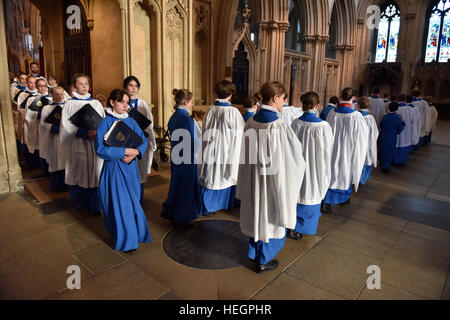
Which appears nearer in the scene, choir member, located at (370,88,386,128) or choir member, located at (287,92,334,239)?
choir member, located at (287,92,334,239)

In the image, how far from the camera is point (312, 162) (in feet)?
12.6

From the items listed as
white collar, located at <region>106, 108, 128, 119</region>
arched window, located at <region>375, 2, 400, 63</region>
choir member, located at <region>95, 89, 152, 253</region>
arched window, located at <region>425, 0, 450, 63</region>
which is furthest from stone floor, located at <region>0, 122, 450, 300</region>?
arched window, located at <region>375, 2, 400, 63</region>

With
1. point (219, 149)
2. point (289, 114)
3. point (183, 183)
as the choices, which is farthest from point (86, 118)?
point (289, 114)

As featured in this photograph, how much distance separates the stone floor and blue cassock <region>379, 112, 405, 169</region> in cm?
238

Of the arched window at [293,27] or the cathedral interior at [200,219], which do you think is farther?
the arched window at [293,27]

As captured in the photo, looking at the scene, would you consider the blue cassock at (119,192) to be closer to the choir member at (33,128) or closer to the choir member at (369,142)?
the choir member at (33,128)

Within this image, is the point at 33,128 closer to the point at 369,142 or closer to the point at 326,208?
the point at 326,208

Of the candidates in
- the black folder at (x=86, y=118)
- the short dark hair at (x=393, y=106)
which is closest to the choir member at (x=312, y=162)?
the black folder at (x=86, y=118)

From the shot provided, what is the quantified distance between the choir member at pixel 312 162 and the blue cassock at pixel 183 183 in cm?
133

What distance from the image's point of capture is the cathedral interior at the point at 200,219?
2.94 metres

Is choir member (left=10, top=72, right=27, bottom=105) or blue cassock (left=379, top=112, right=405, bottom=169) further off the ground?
choir member (left=10, top=72, right=27, bottom=105)

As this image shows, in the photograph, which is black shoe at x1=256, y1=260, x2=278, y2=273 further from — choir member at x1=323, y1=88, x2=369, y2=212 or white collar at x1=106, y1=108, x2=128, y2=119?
white collar at x1=106, y1=108, x2=128, y2=119

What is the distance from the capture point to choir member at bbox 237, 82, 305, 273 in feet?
9.41

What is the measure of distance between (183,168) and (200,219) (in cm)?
87
